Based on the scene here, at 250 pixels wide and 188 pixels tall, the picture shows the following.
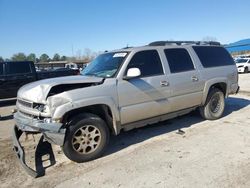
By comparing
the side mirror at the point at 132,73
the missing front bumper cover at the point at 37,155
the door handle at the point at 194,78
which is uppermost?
the side mirror at the point at 132,73

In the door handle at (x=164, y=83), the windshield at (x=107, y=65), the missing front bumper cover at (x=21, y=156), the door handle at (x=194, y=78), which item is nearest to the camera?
the missing front bumper cover at (x=21, y=156)

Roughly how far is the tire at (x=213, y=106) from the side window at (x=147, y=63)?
1895mm

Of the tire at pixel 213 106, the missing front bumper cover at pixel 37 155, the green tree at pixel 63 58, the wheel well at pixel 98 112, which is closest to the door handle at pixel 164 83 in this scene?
the wheel well at pixel 98 112

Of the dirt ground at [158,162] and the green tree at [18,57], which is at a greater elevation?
the green tree at [18,57]

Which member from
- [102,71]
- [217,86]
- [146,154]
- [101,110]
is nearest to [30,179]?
[101,110]

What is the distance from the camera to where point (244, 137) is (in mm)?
5160

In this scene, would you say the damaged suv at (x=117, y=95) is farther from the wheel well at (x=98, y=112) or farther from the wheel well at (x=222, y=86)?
the wheel well at (x=222, y=86)

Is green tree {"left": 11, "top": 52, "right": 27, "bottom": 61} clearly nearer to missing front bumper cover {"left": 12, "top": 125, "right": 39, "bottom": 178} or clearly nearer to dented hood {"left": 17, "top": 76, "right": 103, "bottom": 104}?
missing front bumper cover {"left": 12, "top": 125, "right": 39, "bottom": 178}

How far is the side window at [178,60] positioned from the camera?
17.9ft

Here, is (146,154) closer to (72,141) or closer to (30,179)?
(72,141)

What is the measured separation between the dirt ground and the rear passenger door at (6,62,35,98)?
18.2 ft

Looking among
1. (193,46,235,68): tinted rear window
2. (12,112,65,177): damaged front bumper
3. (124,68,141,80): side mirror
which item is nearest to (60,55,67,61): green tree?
(193,46,235,68): tinted rear window

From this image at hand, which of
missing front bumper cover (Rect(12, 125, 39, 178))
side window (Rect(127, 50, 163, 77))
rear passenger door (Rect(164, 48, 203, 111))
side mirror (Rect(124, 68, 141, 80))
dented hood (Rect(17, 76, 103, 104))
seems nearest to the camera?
missing front bumper cover (Rect(12, 125, 39, 178))

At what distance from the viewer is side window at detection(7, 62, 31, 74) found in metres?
11.0
